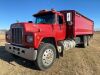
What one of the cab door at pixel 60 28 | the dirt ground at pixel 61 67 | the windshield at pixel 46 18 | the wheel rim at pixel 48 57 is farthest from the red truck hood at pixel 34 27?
the dirt ground at pixel 61 67

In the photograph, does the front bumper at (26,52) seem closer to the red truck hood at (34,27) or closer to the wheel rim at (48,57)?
the wheel rim at (48,57)

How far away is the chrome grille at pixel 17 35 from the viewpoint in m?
7.98

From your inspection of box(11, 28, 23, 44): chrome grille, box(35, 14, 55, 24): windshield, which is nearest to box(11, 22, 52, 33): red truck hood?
box(11, 28, 23, 44): chrome grille

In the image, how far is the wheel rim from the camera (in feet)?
25.7

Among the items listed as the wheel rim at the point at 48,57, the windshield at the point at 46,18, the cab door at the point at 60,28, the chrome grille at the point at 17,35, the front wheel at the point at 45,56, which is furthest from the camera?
the cab door at the point at 60,28

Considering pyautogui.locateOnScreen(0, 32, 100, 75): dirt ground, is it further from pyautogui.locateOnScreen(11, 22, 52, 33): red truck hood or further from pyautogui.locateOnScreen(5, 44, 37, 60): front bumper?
pyautogui.locateOnScreen(11, 22, 52, 33): red truck hood

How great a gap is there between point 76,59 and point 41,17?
3274mm

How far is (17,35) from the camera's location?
8250mm

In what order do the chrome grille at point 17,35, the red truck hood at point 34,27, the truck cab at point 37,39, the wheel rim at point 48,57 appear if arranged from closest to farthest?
the truck cab at point 37,39
the red truck hood at point 34,27
the wheel rim at point 48,57
the chrome grille at point 17,35

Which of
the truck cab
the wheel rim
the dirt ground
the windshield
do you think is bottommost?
the dirt ground

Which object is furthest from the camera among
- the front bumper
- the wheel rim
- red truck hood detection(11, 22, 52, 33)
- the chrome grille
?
the chrome grille

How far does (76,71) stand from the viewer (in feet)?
26.0

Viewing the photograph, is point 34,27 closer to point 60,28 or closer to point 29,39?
point 29,39

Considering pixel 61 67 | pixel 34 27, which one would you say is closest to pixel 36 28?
pixel 34 27
